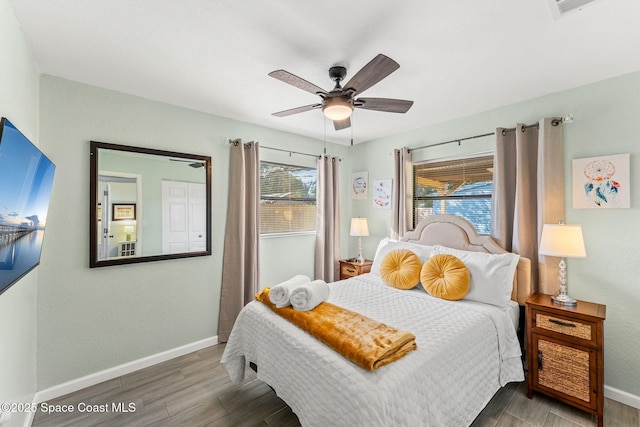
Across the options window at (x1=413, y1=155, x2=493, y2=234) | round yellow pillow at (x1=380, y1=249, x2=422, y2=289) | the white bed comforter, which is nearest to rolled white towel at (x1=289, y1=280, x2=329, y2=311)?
the white bed comforter

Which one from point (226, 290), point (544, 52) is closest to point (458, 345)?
point (544, 52)

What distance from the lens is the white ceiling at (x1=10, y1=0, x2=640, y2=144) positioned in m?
1.46

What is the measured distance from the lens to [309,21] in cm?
154

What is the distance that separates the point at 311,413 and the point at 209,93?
2.54 metres

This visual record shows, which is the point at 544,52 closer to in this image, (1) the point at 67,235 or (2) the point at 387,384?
(2) the point at 387,384

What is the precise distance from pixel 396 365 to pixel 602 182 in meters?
2.26

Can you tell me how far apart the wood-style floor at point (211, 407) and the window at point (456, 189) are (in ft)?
5.15

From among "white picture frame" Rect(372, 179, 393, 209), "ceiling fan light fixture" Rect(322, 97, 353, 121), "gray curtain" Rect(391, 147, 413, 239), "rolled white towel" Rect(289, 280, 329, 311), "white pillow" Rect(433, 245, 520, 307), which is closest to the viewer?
"ceiling fan light fixture" Rect(322, 97, 353, 121)

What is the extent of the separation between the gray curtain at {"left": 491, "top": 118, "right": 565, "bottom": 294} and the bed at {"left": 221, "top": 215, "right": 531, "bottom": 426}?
144 millimetres

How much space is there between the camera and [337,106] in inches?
73.3

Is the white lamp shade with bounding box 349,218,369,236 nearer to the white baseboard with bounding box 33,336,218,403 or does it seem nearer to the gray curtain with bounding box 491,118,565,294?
the gray curtain with bounding box 491,118,565,294

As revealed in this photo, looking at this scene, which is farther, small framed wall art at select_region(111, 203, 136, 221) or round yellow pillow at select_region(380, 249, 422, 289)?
round yellow pillow at select_region(380, 249, 422, 289)

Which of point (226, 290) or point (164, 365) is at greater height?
point (226, 290)

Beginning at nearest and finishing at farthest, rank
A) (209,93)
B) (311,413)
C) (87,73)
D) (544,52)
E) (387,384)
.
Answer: (387,384), (311,413), (544,52), (87,73), (209,93)
